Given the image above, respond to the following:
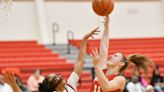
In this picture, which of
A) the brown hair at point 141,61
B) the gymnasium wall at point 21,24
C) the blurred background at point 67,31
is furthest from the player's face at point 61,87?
the gymnasium wall at point 21,24

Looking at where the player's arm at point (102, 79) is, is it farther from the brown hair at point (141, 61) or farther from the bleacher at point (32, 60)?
the bleacher at point (32, 60)

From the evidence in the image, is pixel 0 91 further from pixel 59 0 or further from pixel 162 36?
pixel 162 36

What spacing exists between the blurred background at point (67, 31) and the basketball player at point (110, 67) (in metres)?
7.87

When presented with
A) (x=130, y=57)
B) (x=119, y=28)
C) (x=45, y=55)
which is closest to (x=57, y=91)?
(x=130, y=57)

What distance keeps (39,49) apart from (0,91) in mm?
7435

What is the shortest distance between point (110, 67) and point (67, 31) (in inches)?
400

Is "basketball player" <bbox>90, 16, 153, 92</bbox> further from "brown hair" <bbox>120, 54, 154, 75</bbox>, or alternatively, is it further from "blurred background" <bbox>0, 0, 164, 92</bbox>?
"blurred background" <bbox>0, 0, 164, 92</bbox>

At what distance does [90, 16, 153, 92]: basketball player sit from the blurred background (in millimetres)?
7872

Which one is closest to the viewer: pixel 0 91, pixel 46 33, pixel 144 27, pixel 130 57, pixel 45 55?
pixel 130 57

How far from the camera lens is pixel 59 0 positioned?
14750 millimetres

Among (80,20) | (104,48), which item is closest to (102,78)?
(104,48)

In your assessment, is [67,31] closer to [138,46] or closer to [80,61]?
A: [138,46]

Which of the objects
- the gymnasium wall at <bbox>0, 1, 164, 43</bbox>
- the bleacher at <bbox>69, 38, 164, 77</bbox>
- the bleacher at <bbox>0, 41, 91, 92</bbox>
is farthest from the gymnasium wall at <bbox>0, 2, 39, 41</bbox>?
the bleacher at <bbox>69, 38, 164, 77</bbox>

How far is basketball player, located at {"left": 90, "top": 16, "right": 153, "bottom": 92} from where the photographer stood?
4039 mm
